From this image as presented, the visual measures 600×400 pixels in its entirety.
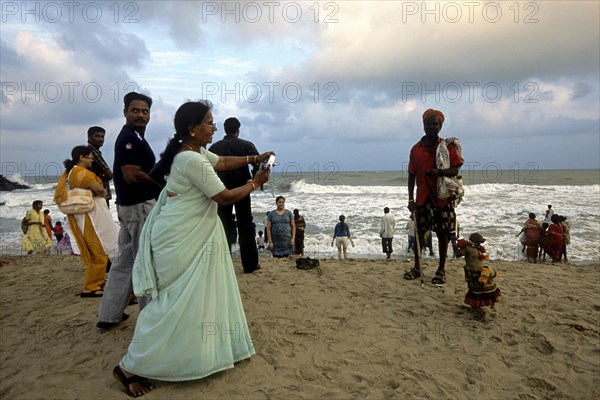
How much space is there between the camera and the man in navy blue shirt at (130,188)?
324 cm

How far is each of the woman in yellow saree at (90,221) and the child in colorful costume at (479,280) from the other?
4.06 metres

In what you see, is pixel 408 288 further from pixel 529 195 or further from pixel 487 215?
pixel 529 195

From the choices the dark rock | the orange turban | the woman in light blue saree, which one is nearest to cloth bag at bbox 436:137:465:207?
the orange turban

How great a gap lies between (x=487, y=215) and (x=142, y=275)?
20711 mm

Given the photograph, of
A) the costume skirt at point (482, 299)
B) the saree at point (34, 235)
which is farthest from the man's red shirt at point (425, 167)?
the saree at point (34, 235)

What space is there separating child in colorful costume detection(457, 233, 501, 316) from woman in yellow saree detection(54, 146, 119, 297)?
4064 millimetres

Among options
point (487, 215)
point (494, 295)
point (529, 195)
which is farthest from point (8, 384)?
point (529, 195)

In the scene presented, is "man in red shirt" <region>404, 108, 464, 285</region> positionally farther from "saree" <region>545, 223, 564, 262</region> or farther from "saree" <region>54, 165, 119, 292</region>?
"saree" <region>545, 223, 564, 262</region>

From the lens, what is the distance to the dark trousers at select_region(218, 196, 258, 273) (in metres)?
4.93

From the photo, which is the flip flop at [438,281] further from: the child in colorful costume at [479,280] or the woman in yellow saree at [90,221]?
the woman in yellow saree at [90,221]

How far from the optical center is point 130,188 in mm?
3303

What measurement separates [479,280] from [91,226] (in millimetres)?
4381

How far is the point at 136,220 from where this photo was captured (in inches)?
131

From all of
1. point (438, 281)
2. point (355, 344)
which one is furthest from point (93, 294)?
point (438, 281)
